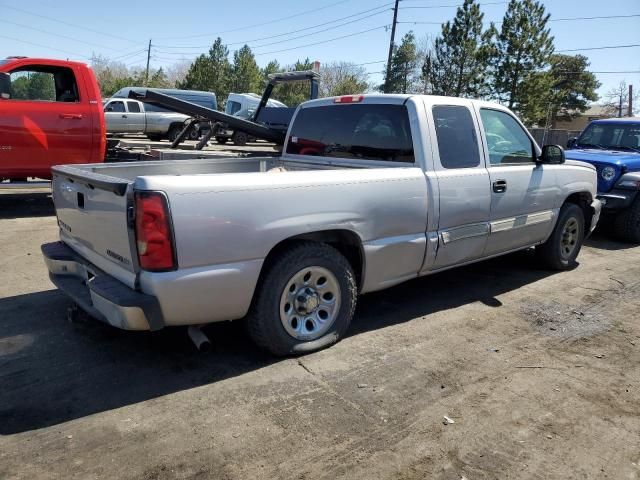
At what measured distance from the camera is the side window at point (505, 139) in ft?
15.8

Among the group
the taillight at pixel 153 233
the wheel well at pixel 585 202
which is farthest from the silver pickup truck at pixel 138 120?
the taillight at pixel 153 233

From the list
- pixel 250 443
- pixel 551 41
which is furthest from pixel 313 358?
pixel 551 41

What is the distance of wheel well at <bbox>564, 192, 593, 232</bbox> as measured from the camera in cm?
605

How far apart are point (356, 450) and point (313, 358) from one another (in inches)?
40.1

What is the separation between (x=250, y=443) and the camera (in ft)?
8.79

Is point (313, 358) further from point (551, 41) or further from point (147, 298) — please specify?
point (551, 41)

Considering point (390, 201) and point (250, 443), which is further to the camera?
point (390, 201)

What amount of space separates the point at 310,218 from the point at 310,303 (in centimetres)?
60

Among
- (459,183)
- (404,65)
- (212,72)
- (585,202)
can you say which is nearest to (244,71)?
(212,72)

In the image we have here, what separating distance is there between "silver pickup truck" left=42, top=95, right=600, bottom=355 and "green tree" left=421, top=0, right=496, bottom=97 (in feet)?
117

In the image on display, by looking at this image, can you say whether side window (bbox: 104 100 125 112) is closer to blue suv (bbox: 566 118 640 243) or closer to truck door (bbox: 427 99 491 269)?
blue suv (bbox: 566 118 640 243)

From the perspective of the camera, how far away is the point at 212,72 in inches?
2047

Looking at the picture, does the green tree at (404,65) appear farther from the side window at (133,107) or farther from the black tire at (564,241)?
the black tire at (564,241)

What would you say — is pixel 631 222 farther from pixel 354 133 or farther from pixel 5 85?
pixel 5 85
